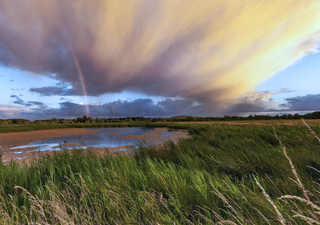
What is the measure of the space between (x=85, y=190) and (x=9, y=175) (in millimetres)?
2450

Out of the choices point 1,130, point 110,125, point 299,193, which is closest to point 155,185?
point 299,193

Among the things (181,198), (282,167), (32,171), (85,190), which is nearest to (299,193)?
(282,167)

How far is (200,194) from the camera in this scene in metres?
2.70

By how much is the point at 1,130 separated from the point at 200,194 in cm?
3351

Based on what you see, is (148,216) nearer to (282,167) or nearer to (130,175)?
(130,175)

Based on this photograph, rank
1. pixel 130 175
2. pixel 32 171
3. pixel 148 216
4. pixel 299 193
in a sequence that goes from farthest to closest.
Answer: pixel 32 171, pixel 130 175, pixel 299 193, pixel 148 216

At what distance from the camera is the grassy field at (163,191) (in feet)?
6.95

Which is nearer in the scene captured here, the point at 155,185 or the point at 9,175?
the point at 155,185

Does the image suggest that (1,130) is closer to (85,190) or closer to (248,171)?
(85,190)

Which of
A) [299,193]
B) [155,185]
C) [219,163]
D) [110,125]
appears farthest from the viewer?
[110,125]

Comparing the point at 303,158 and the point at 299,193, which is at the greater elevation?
the point at 303,158

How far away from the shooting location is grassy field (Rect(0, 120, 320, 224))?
2.12 m

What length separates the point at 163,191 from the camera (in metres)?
2.91

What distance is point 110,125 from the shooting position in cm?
4188
